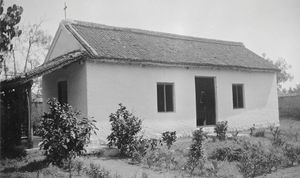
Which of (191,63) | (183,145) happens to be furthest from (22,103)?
(191,63)

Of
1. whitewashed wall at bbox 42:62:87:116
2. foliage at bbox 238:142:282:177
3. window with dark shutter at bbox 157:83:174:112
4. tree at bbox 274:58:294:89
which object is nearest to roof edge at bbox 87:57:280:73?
whitewashed wall at bbox 42:62:87:116

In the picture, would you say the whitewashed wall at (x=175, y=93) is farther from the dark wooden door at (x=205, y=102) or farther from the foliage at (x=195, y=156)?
the foliage at (x=195, y=156)

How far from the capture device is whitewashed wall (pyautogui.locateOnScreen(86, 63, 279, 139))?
12742mm

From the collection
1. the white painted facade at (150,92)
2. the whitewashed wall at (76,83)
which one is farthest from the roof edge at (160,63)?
the whitewashed wall at (76,83)

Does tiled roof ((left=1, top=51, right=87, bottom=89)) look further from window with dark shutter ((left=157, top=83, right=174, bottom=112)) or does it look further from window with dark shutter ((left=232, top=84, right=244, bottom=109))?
window with dark shutter ((left=232, top=84, right=244, bottom=109))

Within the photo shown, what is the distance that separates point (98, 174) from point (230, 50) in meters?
14.9

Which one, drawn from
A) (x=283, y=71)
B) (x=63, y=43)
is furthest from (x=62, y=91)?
(x=283, y=71)

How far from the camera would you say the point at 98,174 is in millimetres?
8102

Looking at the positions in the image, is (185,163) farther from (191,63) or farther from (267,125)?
(267,125)

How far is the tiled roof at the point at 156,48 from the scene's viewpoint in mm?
A: 13836

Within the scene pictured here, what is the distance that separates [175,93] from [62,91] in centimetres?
561

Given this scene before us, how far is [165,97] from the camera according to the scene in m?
15.0

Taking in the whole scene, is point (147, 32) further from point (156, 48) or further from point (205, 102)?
point (205, 102)

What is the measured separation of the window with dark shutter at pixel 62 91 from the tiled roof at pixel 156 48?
246 cm
